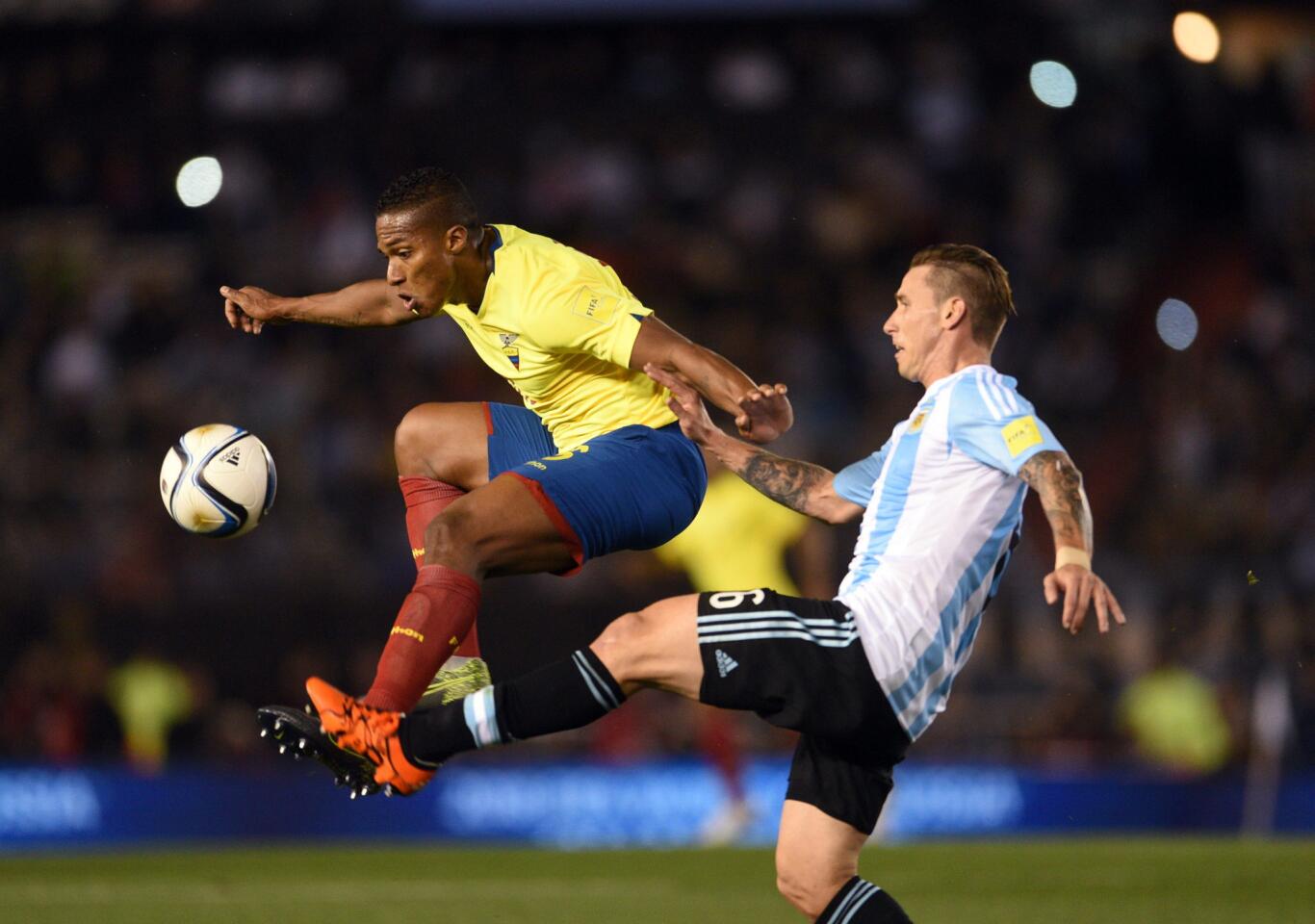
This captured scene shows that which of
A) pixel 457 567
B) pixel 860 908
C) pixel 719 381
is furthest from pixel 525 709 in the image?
pixel 719 381

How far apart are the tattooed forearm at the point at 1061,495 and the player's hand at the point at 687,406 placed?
1240 mm

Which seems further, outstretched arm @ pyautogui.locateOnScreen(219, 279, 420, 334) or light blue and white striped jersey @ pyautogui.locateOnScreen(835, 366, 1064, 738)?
outstretched arm @ pyautogui.locateOnScreen(219, 279, 420, 334)

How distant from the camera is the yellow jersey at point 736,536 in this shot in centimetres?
Result: 1152

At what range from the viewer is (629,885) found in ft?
31.7

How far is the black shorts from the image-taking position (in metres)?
4.52

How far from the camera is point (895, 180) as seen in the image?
16.5 meters

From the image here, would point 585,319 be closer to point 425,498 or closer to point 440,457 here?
point 440,457

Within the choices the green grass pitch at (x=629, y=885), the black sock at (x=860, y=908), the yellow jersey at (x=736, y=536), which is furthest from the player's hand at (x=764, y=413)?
the yellow jersey at (x=736, y=536)

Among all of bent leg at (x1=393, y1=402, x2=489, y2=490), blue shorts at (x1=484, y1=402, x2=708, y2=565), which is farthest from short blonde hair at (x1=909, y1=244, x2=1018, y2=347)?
bent leg at (x1=393, y1=402, x2=489, y2=490)

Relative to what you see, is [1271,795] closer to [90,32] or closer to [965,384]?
[965,384]

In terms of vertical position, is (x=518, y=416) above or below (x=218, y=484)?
above

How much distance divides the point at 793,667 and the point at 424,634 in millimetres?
1269

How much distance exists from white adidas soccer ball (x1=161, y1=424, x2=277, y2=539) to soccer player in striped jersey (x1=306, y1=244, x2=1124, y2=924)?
4.13 feet

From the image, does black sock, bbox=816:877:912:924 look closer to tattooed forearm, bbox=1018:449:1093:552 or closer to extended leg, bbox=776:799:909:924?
extended leg, bbox=776:799:909:924
